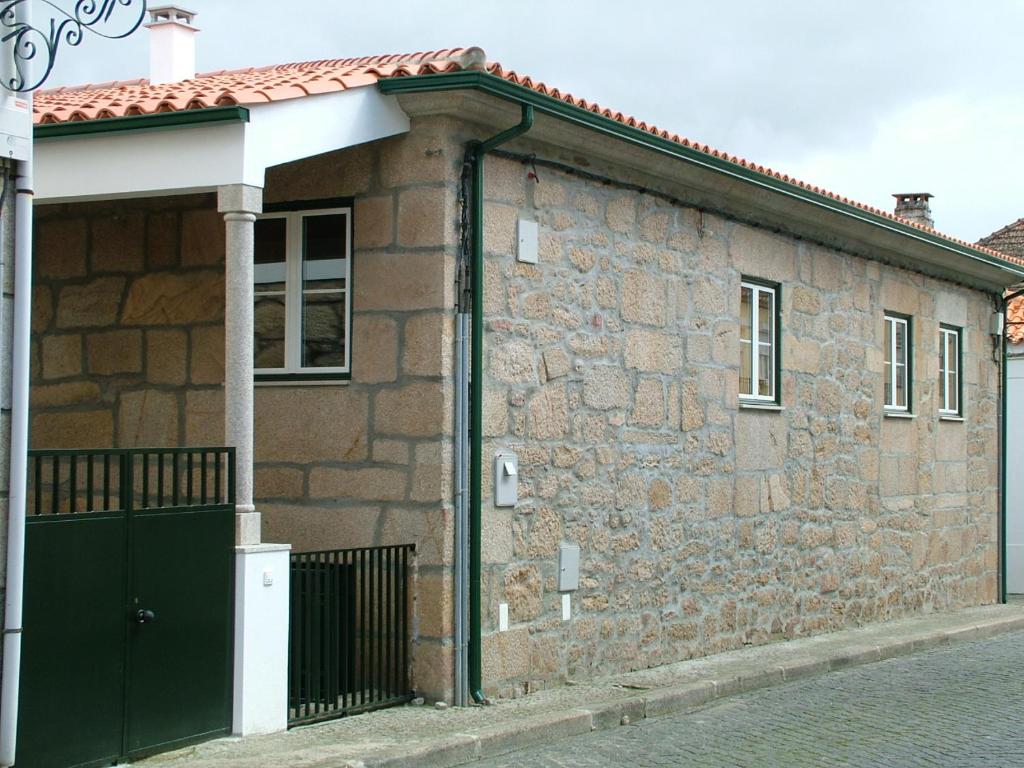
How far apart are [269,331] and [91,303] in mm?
1391

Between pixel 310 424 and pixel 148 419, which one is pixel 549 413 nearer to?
pixel 310 424

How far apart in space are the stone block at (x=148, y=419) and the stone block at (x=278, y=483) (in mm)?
691

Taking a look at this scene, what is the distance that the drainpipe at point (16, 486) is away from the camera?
245 inches

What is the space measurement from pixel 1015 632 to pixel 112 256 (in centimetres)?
957

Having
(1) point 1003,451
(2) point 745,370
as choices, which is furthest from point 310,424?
(1) point 1003,451

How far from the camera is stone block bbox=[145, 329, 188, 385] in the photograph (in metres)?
9.74

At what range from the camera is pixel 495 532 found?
9250mm

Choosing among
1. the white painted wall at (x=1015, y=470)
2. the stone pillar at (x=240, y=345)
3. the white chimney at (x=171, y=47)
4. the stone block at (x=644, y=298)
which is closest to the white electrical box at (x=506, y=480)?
the stone block at (x=644, y=298)

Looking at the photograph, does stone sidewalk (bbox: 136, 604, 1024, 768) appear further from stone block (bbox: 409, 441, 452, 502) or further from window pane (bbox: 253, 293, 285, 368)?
window pane (bbox: 253, 293, 285, 368)

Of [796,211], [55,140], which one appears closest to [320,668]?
[55,140]

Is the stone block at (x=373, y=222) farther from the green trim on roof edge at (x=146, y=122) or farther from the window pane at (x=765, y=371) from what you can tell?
the window pane at (x=765, y=371)

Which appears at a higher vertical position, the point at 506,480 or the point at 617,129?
the point at 617,129

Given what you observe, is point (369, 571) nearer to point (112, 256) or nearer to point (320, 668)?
point (320, 668)

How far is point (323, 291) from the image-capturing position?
941 centimetres
